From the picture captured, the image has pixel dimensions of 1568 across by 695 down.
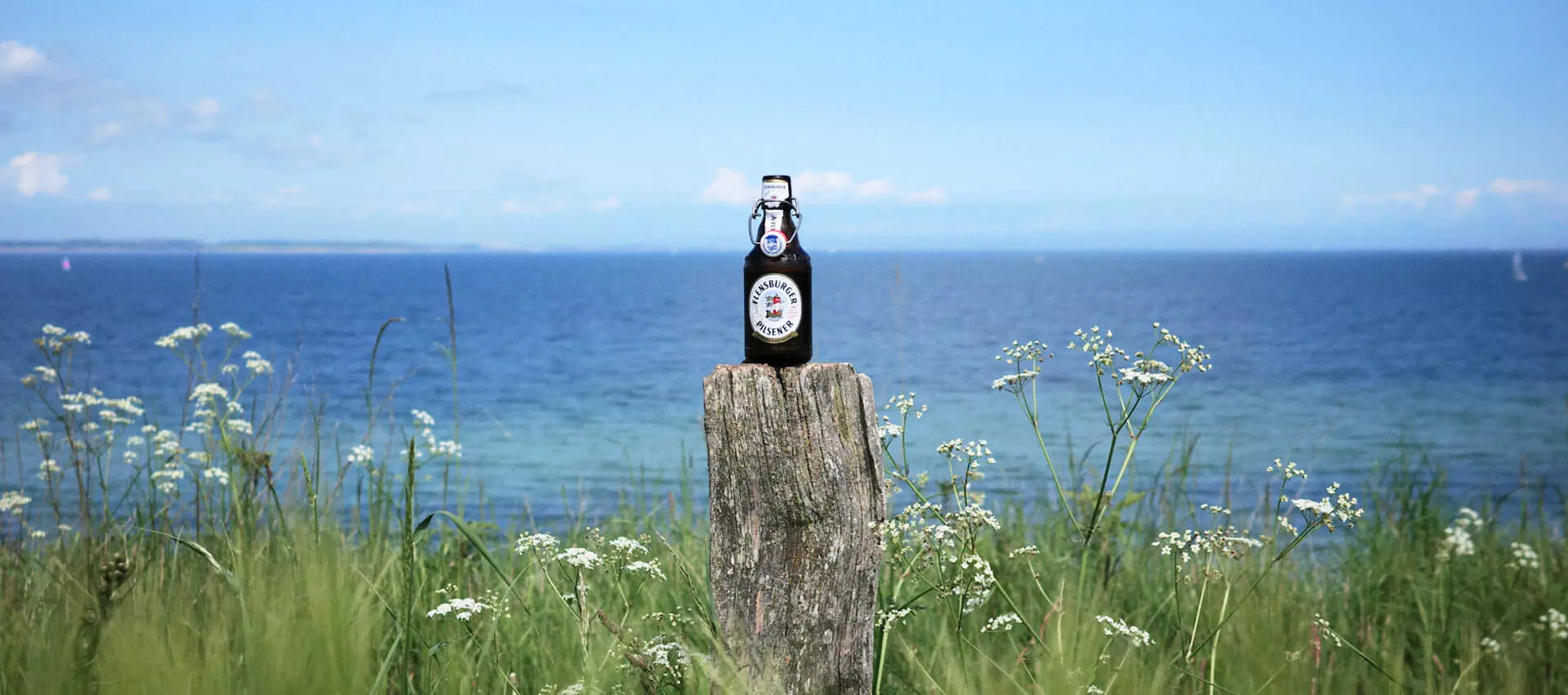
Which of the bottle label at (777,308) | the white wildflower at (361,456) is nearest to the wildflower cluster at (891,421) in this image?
the bottle label at (777,308)

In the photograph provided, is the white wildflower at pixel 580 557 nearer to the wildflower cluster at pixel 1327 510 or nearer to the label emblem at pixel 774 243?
the label emblem at pixel 774 243

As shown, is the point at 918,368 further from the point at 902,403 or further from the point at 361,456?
the point at 902,403

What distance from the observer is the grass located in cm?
235

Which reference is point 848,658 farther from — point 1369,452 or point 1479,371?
point 1479,371

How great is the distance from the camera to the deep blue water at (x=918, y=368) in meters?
15.8

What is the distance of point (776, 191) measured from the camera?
3.09m

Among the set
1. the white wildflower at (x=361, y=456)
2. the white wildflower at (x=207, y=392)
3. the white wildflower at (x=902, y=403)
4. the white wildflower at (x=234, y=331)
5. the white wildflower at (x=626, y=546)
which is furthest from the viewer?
the white wildflower at (x=234, y=331)

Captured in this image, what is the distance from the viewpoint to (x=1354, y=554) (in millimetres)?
5430

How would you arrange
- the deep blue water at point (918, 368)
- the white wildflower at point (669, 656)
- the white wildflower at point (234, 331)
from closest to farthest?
the white wildflower at point (669, 656), the white wildflower at point (234, 331), the deep blue water at point (918, 368)

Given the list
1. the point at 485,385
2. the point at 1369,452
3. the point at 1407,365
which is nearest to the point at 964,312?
the point at 1407,365

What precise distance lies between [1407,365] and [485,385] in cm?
2910

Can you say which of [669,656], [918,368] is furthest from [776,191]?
[918,368]

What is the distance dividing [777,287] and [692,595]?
1318mm

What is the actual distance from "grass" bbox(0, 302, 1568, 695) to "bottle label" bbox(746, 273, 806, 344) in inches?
19.2
